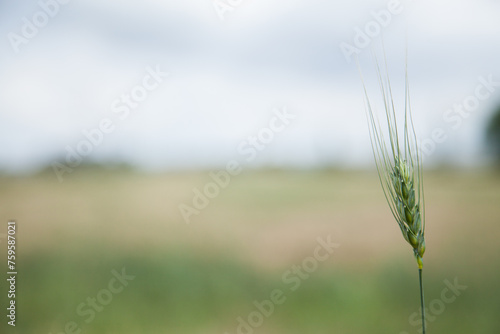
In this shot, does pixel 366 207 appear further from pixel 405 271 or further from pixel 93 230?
pixel 93 230

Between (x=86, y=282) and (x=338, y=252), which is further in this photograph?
(x=338, y=252)

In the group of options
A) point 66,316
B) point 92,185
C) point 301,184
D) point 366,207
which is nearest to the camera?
point 66,316

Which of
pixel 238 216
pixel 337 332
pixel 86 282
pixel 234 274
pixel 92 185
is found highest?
pixel 92 185

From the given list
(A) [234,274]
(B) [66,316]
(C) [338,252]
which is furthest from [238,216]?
(B) [66,316]

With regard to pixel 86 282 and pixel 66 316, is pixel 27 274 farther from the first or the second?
pixel 66 316

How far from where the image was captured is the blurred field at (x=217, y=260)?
2262 millimetres

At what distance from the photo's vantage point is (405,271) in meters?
2.88

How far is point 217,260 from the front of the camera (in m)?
3.02

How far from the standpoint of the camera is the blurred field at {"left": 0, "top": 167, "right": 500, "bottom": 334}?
7.42 feet

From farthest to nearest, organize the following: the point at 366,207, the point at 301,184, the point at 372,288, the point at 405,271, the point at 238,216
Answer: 1. the point at 301,184
2. the point at 366,207
3. the point at 238,216
4. the point at 405,271
5. the point at 372,288

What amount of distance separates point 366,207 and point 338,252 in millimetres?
1161

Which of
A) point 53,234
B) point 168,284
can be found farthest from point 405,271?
point 53,234

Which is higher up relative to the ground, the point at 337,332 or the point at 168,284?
the point at 168,284

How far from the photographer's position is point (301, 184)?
20.2 ft
